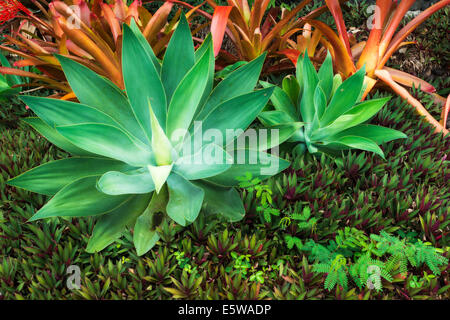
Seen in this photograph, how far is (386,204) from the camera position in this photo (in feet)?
4.25

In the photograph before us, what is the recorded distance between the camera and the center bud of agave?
1.08m

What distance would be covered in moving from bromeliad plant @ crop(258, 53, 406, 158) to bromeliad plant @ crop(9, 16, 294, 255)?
25 cm

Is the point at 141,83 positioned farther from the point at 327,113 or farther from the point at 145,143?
the point at 327,113

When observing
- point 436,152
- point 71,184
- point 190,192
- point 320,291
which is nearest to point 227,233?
point 190,192

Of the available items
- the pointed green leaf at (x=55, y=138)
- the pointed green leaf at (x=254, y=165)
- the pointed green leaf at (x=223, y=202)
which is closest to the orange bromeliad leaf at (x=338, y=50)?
the pointed green leaf at (x=254, y=165)

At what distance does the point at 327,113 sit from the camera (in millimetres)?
1502

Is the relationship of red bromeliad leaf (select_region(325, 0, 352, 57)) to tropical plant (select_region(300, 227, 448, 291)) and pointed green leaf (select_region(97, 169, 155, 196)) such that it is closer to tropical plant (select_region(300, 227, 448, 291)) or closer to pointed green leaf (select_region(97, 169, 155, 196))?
tropical plant (select_region(300, 227, 448, 291))

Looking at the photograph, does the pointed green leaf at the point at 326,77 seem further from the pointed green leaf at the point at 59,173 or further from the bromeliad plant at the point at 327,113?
the pointed green leaf at the point at 59,173

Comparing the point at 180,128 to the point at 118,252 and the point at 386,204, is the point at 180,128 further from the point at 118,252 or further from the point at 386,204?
the point at 386,204

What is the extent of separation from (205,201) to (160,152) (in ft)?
0.74

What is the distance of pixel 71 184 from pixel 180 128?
0.40 m

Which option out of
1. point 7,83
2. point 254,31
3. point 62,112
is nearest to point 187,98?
point 62,112
